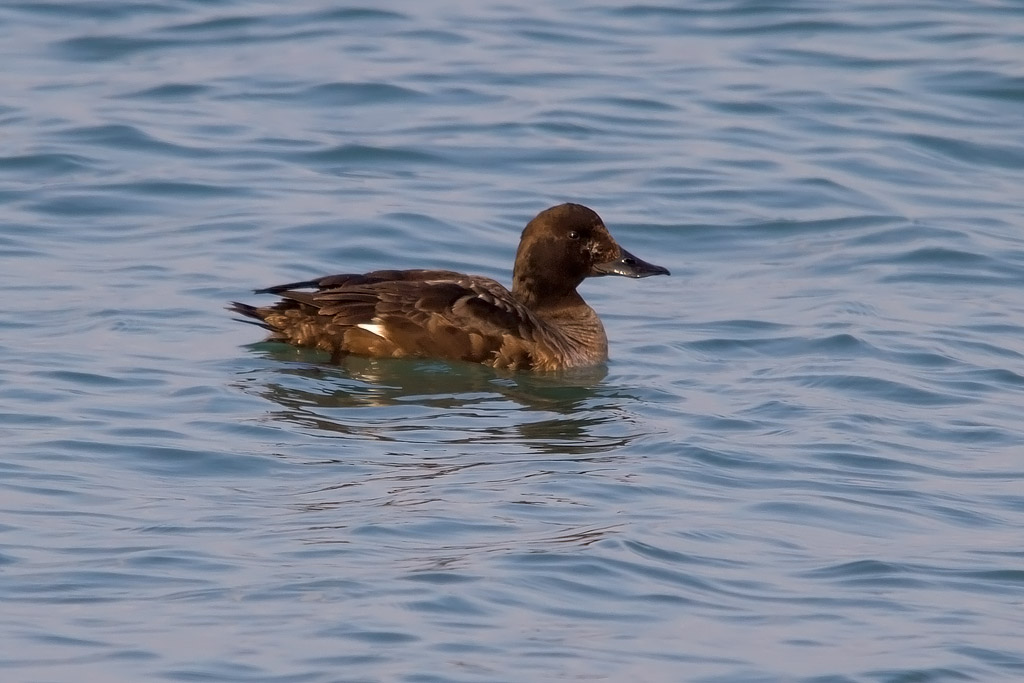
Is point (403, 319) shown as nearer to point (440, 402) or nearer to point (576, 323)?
point (440, 402)

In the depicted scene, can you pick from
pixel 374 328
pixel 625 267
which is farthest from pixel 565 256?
pixel 374 328

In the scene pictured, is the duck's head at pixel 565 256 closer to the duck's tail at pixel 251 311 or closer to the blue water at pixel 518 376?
the blue water at pixel 518 376

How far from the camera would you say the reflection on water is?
8.47 metres

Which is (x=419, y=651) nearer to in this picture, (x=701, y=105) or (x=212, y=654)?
(x=212, y=654)

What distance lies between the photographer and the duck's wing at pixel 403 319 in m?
9.61

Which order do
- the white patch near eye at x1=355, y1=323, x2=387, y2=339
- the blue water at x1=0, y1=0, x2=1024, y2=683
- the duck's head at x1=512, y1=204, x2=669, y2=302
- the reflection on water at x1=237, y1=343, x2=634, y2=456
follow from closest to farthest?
the blue water at x1=0, y1=0, x2=1024, y2=683
the reflection on water at x1=237, y1=343, x2=634, y2=456
the white patch near eye at x1=355, y1=323, x2=387, y2=339
the duck's head at x1=512, y1=204, x2=669, y2=302

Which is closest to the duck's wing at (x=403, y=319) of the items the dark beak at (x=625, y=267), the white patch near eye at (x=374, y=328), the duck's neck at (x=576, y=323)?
the white patch near eye at (x=374, y=328)

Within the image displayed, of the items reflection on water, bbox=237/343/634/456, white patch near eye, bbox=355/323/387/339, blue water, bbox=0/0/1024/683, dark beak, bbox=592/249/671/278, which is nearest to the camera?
blue water, bbox=0/0/1024/683

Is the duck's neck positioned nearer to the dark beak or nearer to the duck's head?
the duck's head

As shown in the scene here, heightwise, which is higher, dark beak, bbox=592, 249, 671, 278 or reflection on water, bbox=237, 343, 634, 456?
dark beak, bbox=592, 249, 671, 278

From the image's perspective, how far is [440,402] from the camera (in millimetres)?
9078

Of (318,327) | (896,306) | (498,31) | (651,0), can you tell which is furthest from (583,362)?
(651,0)

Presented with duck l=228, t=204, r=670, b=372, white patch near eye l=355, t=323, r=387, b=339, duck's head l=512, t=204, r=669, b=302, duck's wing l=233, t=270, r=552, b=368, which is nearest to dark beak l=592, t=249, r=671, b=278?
duck's head l=512, t=204, r=669, b=302

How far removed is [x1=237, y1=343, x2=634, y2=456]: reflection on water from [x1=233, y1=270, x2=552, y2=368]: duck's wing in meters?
0.09
